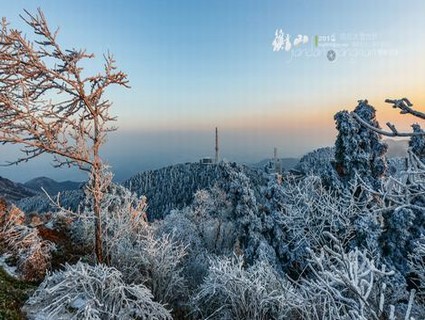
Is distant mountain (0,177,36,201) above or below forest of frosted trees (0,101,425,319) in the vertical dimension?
below

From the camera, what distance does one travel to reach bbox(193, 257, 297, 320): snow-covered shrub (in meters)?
6.56

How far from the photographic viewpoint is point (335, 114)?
49.3ft

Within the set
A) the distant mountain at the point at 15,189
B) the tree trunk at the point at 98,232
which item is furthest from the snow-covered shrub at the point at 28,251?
the distant mountain at the point at 15,189

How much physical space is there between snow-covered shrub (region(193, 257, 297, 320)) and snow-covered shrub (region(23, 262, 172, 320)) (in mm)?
1187

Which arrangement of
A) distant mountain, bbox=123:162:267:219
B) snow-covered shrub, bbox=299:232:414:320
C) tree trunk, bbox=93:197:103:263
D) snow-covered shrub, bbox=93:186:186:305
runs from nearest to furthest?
snow-covered shrub, bbox=299:232:414:320
tree trunk, bbox=93:197:103:263
snow-covered shrub, bbox=93:186:186:305
distant mountain, bbox=123:162:267:219

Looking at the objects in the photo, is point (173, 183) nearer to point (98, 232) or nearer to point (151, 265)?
point (151, 265)

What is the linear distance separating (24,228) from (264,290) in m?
7.77

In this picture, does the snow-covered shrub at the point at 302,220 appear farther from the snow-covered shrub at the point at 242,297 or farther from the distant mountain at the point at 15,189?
the distant mountain at the point at 15,189

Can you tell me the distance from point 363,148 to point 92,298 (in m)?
12.3

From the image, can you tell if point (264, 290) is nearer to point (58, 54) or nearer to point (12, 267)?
point (58, 54)

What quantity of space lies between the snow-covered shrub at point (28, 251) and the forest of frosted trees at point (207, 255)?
34mm

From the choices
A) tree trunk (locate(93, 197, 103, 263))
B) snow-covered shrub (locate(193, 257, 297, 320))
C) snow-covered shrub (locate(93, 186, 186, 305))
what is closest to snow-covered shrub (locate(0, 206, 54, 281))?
snow-covered shrub (locate(93, 186, 186, 305))

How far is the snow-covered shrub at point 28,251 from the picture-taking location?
9.10 m

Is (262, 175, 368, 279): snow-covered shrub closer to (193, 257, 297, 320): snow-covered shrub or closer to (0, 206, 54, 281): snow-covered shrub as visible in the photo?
(193, 257, 297, 320): snow-covered shrub
